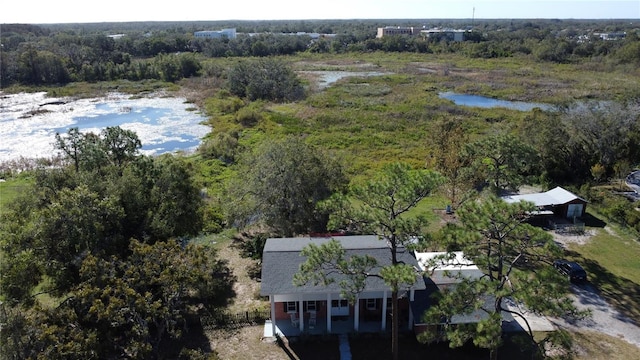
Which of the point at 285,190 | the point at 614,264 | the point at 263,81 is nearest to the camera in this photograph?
the point at 285,190

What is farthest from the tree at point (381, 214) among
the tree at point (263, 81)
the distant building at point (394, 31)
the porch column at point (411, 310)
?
the distant building at point (394, 31)

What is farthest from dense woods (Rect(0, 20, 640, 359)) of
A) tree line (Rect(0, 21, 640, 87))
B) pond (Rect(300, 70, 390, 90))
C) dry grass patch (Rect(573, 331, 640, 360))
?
pond (Rect(300, 70, 390, 90))

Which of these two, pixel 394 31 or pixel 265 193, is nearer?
pixel 265 193

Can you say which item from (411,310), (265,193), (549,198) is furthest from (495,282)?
(549,198)

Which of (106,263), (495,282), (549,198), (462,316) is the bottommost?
(462,316)

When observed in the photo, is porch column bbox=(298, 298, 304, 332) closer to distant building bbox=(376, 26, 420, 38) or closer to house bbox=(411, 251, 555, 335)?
house bbox=(411, 251, 555, 335)

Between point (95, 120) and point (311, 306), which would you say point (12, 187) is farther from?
point (311, 306)

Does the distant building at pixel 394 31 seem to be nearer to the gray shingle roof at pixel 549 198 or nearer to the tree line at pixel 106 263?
the gray shingle roof at pixel 549 198

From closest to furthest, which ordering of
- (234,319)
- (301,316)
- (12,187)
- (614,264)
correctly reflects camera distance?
(301,316)
(234,319)
(614,264)
(12,187)

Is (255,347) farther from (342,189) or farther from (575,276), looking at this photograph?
(575,276)
